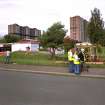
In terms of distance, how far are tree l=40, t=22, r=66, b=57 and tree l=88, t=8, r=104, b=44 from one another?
94.1 feet

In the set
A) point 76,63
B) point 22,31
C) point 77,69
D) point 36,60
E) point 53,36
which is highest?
point 22,31

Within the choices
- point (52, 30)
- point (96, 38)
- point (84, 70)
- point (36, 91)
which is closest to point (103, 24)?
point (96, 38)

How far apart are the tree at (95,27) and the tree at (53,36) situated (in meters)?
28.7

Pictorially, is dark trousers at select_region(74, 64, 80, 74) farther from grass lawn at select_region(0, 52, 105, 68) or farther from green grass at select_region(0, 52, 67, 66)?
green grass at select_region(0, 52, 67, 66)

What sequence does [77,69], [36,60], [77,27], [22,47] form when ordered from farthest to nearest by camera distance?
[77,27]
[22,47]
[36,60]
[77,69]

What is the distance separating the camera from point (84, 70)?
2631 centimetres

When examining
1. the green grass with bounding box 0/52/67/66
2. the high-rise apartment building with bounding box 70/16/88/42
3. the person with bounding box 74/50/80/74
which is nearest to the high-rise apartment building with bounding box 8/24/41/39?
the high-rise apartment building with bounding box 70/16/88/42

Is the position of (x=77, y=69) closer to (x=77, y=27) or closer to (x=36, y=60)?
(x=36, y=60)

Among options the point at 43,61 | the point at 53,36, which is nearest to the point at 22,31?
the point at 53,36

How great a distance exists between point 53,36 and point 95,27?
3559cm

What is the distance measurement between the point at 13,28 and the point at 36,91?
165 m

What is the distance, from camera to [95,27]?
87625mm

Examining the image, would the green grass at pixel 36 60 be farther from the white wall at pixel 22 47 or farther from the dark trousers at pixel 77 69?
the white wall at pixel 22 47

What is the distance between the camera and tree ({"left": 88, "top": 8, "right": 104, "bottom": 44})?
8531cm
